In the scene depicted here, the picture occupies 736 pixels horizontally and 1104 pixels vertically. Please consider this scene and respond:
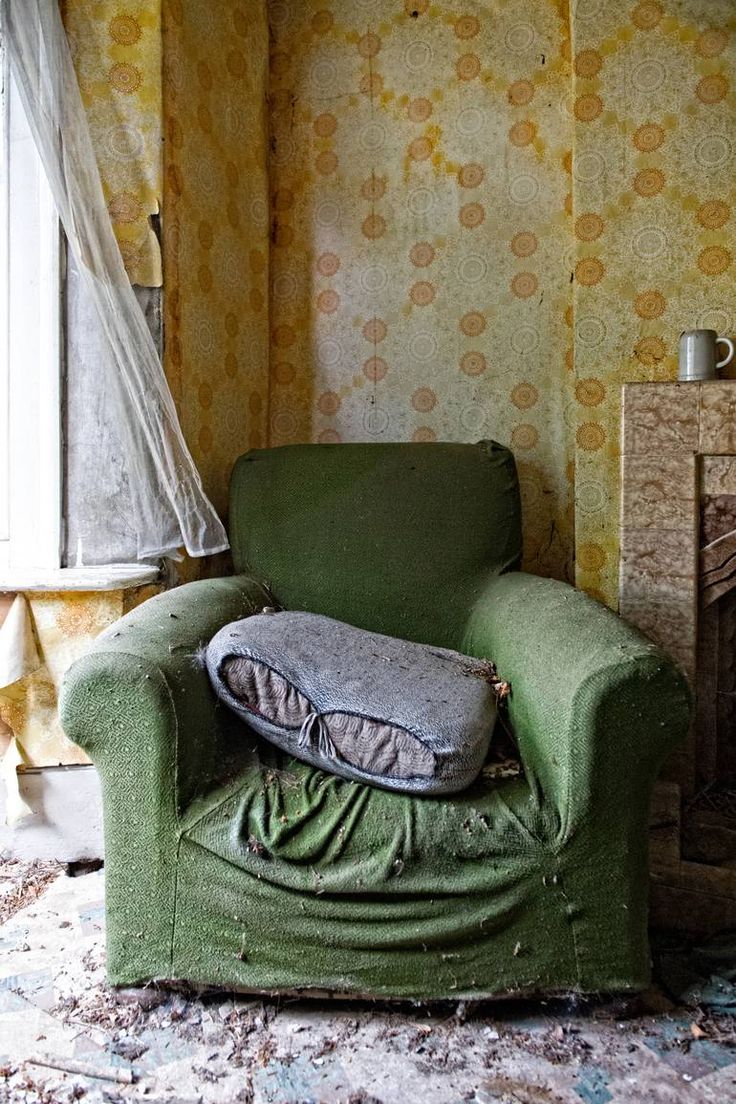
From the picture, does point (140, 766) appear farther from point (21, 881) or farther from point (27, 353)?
point (27, 353)

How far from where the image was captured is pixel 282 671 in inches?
52.4

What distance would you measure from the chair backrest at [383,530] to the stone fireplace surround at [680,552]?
0.35 m

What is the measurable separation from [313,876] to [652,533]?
987 mm

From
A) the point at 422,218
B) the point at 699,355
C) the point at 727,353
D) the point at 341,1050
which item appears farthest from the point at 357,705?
the point at 422,218

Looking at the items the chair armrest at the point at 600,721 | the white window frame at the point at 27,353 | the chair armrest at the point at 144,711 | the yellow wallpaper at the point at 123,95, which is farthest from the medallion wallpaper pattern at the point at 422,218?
the chair armrest at the point at 600,721

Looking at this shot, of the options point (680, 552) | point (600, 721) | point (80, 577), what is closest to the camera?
point (600, 721)

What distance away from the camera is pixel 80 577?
1784mm

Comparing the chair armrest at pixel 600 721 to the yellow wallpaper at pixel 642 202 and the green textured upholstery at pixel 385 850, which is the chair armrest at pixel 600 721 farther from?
the yellow wallpaper at pixel 642 202

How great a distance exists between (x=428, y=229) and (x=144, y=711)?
1652 mm

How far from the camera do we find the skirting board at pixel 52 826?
5.87 ft

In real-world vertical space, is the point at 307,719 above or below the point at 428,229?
below

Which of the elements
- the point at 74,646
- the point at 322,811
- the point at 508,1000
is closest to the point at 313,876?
the point at 322,811

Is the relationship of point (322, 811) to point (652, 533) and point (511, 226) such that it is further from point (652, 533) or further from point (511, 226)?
point (511, 226)

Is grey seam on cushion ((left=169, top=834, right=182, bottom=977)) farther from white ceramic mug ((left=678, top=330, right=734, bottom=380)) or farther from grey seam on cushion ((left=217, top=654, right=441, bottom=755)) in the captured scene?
white ceramic mug ((left=678, top=330, right=734, bottom=380))
